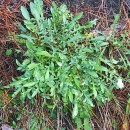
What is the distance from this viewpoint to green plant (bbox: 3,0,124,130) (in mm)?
1905

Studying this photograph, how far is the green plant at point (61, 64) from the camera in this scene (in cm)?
191

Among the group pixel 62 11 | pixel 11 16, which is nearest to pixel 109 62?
pixel 62 11

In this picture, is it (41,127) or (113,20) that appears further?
(113,20)

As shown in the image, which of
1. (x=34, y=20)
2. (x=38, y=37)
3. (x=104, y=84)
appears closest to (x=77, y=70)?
(x=104, y=84)

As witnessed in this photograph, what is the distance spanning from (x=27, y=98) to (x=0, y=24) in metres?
0.58

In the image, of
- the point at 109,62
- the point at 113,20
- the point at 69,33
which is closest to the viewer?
the point at 69,33

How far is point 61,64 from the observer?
6.22ft

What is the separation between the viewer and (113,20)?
7.30ft

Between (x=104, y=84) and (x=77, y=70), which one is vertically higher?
(x=77, y=70)

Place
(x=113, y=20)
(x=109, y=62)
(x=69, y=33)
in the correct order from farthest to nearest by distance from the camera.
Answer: (x=113, y=20)
(x=109, y=62)
(x=69, y=33)

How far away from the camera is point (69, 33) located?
76.6 inches

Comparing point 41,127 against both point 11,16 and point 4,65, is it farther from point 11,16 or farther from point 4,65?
point 11,16

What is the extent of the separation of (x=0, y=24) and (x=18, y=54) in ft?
0.85

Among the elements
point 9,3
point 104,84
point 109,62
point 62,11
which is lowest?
point 104,84
